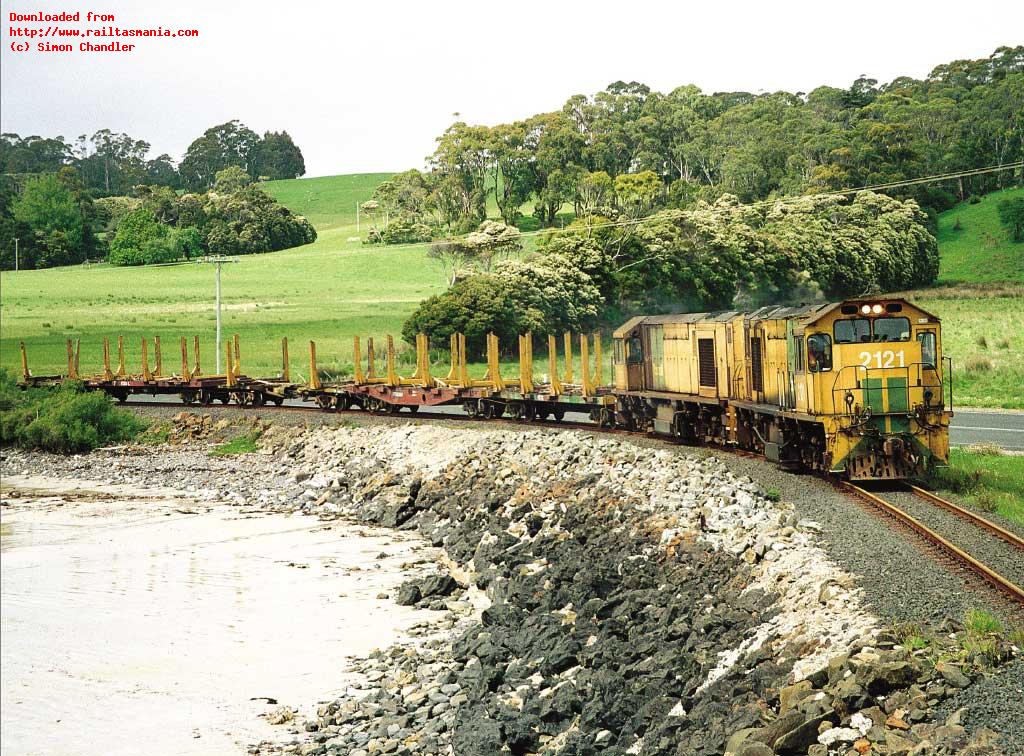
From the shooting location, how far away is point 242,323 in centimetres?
7425

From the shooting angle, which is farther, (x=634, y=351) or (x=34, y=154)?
(x=34, y=154)

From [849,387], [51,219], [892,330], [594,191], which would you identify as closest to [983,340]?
[892,330]

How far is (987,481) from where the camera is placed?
2105 cm

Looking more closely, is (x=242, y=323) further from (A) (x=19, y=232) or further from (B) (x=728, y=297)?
(B) (x=728, y=297)

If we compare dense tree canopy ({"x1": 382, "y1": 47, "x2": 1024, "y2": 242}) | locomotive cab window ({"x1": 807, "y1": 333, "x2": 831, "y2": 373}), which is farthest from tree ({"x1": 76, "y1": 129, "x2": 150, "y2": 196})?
locomotive cab window ({"x1": 807, "y1": 333, "x2": 831, "y2": 373})

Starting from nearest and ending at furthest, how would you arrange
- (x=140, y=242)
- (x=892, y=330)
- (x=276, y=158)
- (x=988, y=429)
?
(x=892, y=330) → (x=988, y=429) → (x=140, y=242) → (x=276, y=158)

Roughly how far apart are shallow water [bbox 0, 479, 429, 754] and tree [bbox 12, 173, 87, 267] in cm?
6707

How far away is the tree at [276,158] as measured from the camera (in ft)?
400

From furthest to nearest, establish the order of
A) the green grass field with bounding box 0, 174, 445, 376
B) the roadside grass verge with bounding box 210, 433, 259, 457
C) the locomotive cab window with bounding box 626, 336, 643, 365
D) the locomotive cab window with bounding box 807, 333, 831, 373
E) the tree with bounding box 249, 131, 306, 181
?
the tree with bounding box 249, 131, 306, 181, the green grass field with bounding box 0, 174, 445, 376, the roadside grass verge with bounding box 210, 433, 259, 457, the locomotive cab window with bounding box 626, 336, 643, 365, the locomotive cab window with bounding box 807, 333, 831, 373

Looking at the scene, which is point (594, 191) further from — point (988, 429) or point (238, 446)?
point (988, 429)

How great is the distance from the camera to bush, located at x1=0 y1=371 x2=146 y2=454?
43812 mm

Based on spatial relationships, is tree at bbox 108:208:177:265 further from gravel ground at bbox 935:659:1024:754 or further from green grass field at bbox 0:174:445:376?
gravel ground at bbox 935:659:1024:754

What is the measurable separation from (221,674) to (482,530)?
30.3 ft

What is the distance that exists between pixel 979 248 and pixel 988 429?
30.4m
